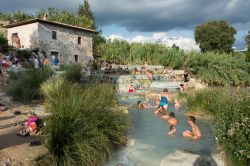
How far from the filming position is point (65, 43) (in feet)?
109

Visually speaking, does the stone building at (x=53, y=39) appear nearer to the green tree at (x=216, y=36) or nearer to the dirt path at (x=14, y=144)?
the dirt path at (x=14, y=144)

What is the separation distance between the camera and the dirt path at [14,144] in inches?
288

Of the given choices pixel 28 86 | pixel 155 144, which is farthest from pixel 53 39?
pixel 155 144

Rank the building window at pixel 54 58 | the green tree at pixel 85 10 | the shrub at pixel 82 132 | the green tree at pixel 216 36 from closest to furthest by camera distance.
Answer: the shrub at pixel 82 132, the building window at pixel 54 58, the green tree at pixel 85 10, the green tree at pixel 216 36

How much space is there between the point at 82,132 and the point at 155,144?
3.36 metres

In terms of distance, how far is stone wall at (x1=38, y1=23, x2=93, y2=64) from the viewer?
30.7 m

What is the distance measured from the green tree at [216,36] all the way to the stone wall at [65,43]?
31346mm

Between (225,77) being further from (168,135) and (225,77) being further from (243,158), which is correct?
(243,158)

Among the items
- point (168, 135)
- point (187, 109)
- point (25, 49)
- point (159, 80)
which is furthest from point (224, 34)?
point (168, 135)

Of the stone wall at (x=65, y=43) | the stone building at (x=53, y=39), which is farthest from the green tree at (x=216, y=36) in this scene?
the stone building at (x=53, y=39)

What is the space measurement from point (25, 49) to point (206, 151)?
23.2m

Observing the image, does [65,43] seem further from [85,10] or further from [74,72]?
[85,10]

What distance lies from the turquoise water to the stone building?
18567 mm

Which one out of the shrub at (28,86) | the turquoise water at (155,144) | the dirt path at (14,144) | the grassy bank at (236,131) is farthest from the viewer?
the shrub at (28,86)
